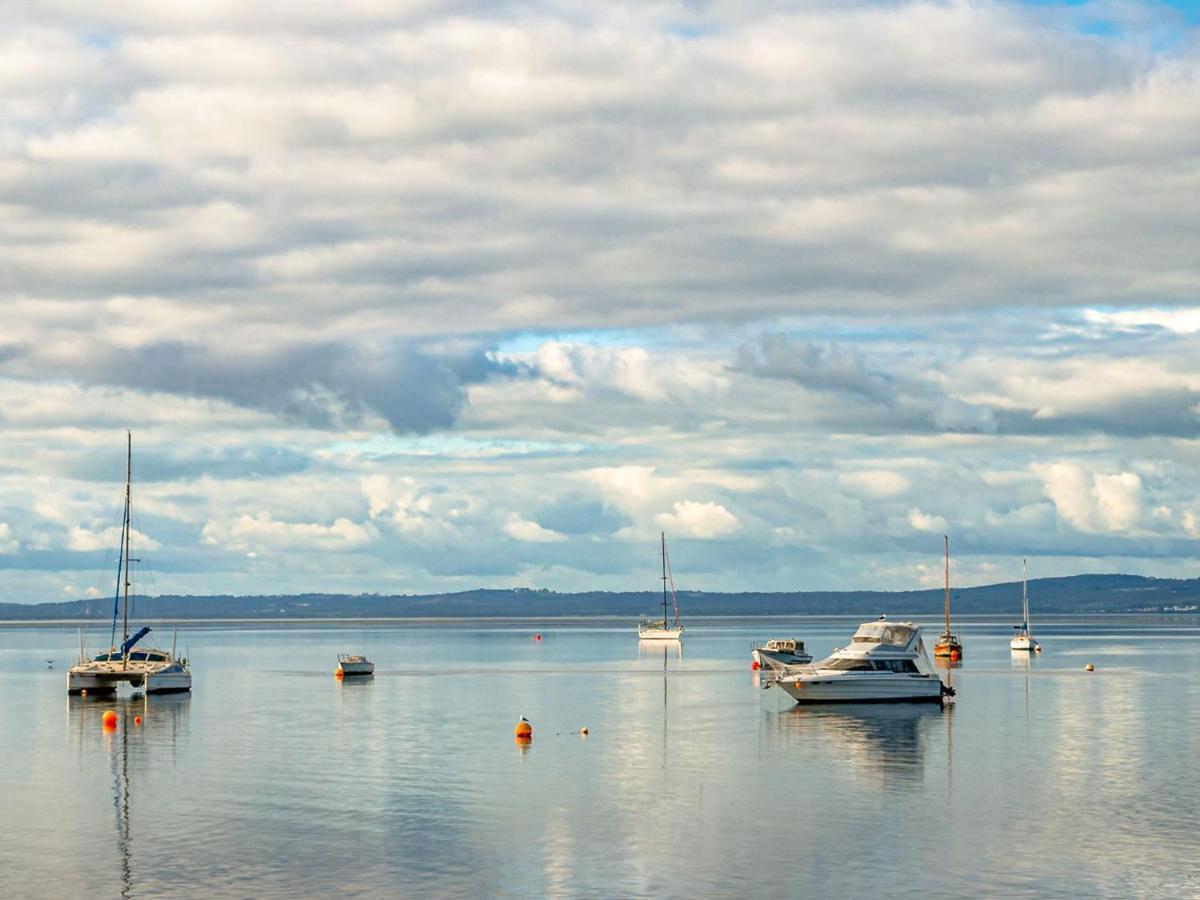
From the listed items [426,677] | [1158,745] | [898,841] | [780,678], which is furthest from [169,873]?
[426,677]

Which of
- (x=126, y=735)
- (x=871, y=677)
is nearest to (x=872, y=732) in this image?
(x=871, y=677)

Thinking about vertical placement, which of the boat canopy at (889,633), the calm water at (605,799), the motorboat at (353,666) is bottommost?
the calm water at (605,799)

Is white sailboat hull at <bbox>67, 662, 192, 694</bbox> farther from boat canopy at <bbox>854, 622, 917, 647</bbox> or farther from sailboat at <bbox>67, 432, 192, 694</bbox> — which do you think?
boat canopy at <bbox>854, 622, 917, 647</bbox>

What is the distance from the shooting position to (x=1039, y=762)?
272 ft

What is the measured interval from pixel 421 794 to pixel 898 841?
74.0ft

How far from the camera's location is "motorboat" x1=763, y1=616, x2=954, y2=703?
11862 centimetres

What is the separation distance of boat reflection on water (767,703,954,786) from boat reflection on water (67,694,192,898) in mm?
34252

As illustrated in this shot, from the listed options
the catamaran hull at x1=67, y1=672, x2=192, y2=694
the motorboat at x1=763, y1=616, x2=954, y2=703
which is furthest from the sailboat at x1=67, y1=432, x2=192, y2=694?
the motorboat at x1=763, y1=616, x2=954, y2=703

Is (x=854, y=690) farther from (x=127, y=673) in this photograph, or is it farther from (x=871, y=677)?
(x=127, y=673)

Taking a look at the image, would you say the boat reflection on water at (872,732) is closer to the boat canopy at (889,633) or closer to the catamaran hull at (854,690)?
the catamaran hull at (854,690)

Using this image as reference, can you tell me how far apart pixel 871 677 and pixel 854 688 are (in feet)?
5.06

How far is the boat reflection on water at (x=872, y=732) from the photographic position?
81188mm

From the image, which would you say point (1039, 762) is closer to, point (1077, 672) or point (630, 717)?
point (630, 717)

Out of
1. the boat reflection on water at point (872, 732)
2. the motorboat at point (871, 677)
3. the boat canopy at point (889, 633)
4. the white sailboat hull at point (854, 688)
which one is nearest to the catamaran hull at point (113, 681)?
the motorboat at point (871, 677)
